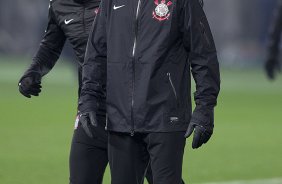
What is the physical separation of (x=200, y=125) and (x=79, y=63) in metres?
1.59

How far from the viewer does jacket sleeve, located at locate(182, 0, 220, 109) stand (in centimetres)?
598

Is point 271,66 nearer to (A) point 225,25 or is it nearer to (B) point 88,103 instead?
(B) point 88,103

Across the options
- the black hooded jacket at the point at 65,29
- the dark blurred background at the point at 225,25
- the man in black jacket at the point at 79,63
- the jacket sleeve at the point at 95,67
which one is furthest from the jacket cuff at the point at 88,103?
the dark blurred background at the point at 225,25

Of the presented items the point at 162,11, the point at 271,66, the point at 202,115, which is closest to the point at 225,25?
the point at 271,66

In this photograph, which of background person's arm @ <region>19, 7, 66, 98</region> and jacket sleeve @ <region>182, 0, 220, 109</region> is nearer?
jacket sleeve @ <region>182, 0, 220, 109</region>

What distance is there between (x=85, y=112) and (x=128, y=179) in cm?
50

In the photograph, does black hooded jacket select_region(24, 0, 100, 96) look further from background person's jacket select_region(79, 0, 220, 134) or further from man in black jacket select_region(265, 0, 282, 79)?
man in black jacket select_region(265, 0, 282, 79)

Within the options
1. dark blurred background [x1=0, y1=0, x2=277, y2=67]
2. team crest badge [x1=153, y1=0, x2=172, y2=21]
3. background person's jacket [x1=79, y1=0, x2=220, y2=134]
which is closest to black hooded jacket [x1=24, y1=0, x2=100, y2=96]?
background person's jacket [x1=79, y1=0, x2=220, y2=134]

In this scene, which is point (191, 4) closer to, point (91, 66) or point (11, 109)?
point (91, 66)

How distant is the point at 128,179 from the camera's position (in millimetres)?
6191

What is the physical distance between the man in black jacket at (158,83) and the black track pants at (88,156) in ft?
2.43

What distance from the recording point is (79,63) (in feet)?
23.7

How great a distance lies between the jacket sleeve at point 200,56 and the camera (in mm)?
5980

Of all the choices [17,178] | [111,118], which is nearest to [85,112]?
[111,118]
